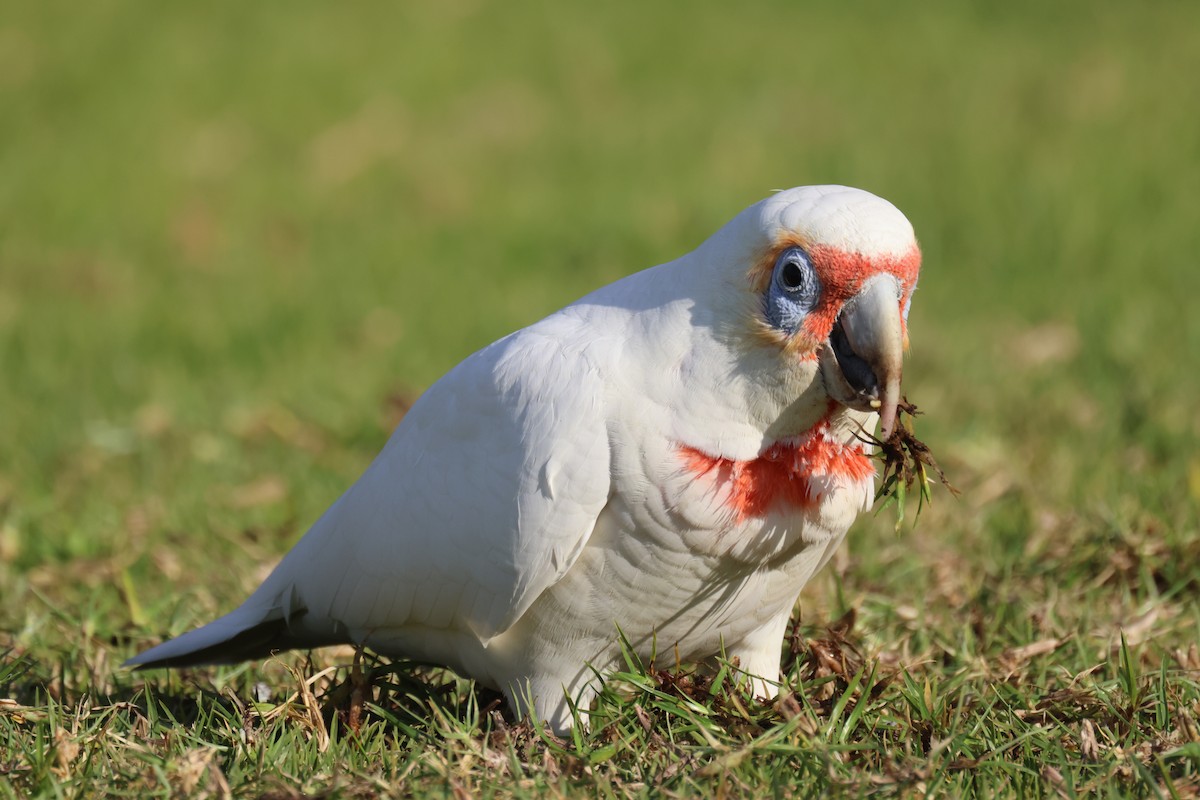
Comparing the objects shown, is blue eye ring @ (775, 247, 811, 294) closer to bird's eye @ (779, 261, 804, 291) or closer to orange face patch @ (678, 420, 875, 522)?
bird's eye @ (779, 261, 804, 291)

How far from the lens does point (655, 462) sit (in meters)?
2.45

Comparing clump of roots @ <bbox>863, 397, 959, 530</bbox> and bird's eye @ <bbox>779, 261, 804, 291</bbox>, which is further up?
bird's eye @ <bbox>779, 261, 804, 291</bbox>

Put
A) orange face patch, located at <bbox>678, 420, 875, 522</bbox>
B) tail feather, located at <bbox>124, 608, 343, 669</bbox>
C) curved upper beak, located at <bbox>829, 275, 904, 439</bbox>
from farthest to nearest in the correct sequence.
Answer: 1. tail feather, located at <bbox>124, 608, 343, 669</bbox>
2. orange face patch, located at <bbox>678, 420, 875, 522</bbox>
3. curved upper beak, located at <bbox>829, 275, 904, 439</bbox>

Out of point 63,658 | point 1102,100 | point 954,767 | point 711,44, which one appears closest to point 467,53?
point 711,44

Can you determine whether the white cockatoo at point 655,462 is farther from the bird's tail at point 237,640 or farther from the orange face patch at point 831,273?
the bird's tail at point 237,640

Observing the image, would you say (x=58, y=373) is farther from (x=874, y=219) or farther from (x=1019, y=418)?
(x=874, y=219)

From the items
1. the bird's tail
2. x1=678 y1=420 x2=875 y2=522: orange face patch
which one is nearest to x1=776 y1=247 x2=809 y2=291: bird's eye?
x1=678 y1=420 x2=875 y2=522: orange face patch

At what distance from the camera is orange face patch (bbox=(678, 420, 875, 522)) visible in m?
2.46

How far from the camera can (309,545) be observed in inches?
116

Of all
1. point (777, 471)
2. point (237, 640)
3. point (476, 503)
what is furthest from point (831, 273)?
point (237, 640)

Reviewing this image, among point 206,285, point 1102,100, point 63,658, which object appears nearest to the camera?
point 63,658

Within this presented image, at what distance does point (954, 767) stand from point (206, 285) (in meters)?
5.68

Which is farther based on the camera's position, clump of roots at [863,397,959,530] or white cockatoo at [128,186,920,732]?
clump of roots at [863,397,959,530]

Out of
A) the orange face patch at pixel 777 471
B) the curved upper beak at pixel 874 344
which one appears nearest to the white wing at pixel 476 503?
the orange face patch at pixel 777 471
